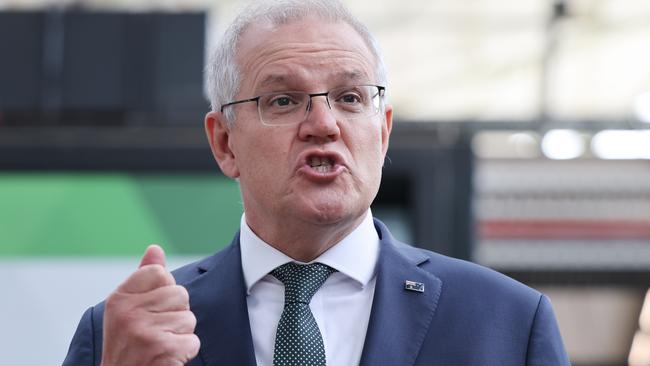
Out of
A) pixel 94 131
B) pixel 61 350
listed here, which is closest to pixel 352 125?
pixel 61 350

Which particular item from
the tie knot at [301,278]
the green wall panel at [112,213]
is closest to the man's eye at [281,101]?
the tie knot at [301,278]

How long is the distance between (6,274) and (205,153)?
47.3 inches

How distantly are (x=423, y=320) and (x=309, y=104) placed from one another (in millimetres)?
494

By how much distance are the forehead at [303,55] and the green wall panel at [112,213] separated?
3830 mm

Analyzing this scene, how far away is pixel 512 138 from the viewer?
25.3 ft

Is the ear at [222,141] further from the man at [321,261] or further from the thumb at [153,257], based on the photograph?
the thumb at [153,257]

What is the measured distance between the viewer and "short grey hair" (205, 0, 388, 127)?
8.78 feet

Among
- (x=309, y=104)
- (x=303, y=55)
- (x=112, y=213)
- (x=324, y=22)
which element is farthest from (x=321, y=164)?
(x=112, y=213)

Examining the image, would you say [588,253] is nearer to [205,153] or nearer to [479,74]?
[479,74]

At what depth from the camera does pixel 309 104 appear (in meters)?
2.52

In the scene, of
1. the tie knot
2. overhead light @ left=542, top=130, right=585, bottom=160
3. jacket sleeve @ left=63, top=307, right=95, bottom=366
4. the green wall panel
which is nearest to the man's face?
the tie knot

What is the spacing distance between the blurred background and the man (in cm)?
362

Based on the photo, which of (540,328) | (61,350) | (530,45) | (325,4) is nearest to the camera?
(540,328)

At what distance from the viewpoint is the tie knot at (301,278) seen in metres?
2.53
